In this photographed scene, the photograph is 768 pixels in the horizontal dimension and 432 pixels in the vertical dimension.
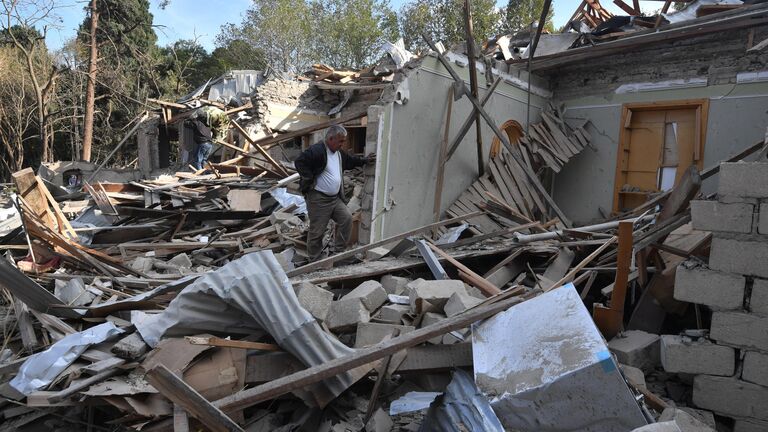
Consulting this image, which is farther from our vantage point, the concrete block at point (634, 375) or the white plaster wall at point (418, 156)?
the white plaster wall at point (418, 156)

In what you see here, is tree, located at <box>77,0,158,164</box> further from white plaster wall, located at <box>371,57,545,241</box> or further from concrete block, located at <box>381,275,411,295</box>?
concrete block, located at <box>381,275,411,295</box>

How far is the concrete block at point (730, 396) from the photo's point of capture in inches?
118

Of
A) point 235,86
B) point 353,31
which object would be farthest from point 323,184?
point 353,31

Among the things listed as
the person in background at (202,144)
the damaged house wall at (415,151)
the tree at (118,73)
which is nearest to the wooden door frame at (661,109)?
the damaged house wall at (415,151)

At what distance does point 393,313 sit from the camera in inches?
135

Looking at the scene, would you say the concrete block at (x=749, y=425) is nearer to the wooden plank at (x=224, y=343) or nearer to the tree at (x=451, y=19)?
the wooden plank at (x=224, y=343)

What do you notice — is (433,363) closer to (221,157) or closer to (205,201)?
(205,201)

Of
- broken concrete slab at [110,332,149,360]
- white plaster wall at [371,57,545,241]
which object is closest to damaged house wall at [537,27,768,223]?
white plaster wall at [371,57,545,241]

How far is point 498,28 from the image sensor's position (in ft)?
84.9

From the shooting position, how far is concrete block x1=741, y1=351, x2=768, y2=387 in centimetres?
296

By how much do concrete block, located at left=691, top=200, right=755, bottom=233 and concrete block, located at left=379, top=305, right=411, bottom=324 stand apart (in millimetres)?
2129

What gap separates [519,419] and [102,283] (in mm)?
4161

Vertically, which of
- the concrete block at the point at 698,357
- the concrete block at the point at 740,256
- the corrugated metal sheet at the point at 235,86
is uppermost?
the corrugated metal sheet at the point at 235,86

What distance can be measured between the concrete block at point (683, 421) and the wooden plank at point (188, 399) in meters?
2.25
